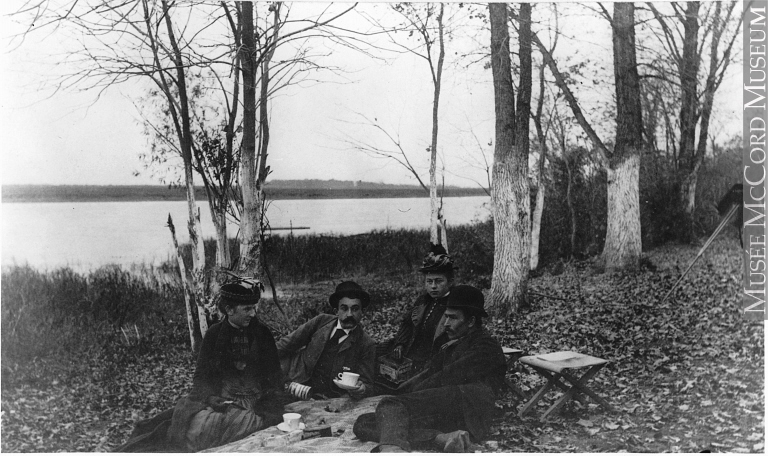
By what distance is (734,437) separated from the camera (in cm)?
512

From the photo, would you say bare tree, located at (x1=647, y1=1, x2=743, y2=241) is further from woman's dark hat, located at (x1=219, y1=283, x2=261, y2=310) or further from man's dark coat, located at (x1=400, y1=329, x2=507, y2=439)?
woman's dark hat, located at (x1=219, y1=283, x2=261, y2=310)

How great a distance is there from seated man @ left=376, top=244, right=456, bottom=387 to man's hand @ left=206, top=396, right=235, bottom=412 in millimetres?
1420

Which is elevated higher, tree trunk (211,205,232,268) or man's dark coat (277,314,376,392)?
tree trunk (211,205,232,268)

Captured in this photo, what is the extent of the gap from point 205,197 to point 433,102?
2.61 metres

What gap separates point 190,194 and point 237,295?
1.39 m

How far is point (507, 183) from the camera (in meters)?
6.81

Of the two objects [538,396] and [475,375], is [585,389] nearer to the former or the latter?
[538,396]

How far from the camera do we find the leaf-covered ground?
5.08 meters

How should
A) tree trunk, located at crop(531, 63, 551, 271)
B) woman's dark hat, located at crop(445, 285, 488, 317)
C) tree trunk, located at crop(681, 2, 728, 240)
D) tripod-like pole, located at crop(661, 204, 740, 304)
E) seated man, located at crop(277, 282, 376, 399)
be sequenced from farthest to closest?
tree trunk, located at crop(531, 63, 551, 271), tree trunk, located at crop(681, 2, 728, 240), tripod-like pole, located at crop(661, 204, 740, 304), seated man, located at crop(277, 282, 376, 399), woman's dark hat, located at crop(445, 285, 488, 317)

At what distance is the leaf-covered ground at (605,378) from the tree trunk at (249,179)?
22.0 inches

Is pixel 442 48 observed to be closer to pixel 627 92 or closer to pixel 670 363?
pixel 627 92

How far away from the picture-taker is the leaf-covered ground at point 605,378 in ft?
16.7

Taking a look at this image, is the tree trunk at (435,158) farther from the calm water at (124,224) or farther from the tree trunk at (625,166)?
the tree trunk at (625,166)

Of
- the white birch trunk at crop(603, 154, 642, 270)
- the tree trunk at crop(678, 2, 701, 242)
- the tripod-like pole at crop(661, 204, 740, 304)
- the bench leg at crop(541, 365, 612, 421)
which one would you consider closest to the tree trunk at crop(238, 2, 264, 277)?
the bench leg at crop(541, 365, 612, 421)
